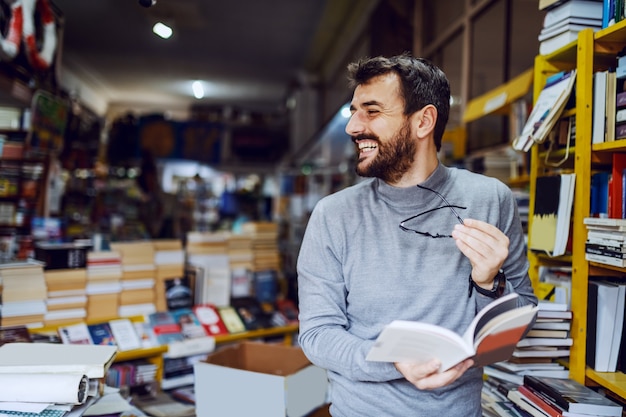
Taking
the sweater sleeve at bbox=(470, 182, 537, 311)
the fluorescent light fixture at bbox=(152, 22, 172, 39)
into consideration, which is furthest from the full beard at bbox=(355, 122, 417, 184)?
the fluorescent light fixture at bbox=(152, 22, 172, 39)

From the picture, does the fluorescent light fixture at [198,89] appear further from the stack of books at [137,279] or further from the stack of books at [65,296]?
the stack of books at [65,296]

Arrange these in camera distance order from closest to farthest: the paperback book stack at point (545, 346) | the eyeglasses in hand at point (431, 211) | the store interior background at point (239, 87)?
the eyeglasses in hand at point (431, 211), the paperback book stack at point (545, 346), the store interior background at point (239, 87)

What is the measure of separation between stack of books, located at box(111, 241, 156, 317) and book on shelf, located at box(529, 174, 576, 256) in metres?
2.31

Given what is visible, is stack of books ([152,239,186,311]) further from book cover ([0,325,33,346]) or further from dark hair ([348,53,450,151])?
dark hair ([348,53,450,151])

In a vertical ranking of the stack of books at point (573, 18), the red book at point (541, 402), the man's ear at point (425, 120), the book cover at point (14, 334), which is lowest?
the book cover at point (14, 334)

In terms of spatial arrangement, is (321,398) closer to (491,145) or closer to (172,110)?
(491,145)

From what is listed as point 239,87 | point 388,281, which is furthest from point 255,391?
point 239,87

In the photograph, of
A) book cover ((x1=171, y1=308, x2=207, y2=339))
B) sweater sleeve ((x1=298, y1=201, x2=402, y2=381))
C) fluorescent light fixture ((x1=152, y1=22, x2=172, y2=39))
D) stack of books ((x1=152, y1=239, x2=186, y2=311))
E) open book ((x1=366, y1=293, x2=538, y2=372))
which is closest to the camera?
open book ((x1=366, y1=293, x2=538, y2=372))

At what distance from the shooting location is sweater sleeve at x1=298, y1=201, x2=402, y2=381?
1.30m

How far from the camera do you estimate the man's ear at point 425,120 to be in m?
1.47

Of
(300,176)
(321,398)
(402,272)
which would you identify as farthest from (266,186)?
(402,272)

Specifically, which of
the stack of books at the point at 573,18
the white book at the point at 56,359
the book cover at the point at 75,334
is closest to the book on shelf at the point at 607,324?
the stack of books at the point at 573,18

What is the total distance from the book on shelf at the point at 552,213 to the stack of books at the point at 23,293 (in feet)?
8.39

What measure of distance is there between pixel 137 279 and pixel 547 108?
253 cm
